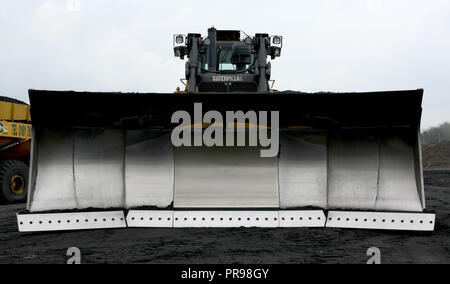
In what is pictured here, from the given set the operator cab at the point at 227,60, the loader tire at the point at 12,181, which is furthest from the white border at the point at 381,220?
the loader tire at the point at 12,181

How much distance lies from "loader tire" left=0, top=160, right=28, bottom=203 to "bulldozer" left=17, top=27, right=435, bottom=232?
3.90m

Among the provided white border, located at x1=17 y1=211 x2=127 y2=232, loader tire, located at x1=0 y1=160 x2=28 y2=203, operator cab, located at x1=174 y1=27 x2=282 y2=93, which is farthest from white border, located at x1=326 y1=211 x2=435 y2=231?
loader tire, located at x1=0 y1=160 x2=28 y2=203

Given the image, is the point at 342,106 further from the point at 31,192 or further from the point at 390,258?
the point at 31,192

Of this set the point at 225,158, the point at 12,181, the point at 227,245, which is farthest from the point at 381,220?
the point at 12,181

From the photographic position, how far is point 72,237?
10.9 feet

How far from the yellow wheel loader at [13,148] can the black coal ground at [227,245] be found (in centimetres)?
374

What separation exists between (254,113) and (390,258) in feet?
5.67

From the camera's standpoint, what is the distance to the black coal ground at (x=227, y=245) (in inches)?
106

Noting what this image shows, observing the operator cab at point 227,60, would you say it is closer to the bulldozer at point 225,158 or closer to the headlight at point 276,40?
the headlight at point 276,40

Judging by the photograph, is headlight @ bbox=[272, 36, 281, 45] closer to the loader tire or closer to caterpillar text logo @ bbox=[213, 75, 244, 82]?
caterpillar text logo @ bbox=[213, 75, 244, 82]

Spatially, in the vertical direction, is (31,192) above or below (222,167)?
below

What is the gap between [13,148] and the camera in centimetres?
751

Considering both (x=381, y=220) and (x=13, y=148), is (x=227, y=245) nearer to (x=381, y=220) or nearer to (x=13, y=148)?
(x=381, y=220)
